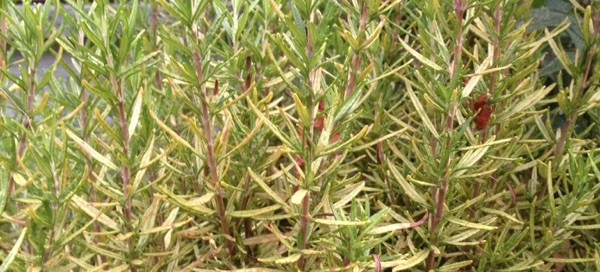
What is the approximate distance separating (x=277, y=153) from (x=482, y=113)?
0.24 metres

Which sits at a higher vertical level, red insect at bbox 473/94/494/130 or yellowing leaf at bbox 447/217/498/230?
red insect at bbox 473/94/494/130

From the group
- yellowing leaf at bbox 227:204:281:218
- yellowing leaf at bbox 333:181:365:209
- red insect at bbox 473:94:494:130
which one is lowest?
yellowing leaf at bbox 227:204:281:218

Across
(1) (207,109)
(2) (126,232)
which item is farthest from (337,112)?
(2) (126,232)

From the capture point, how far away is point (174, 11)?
630 mm

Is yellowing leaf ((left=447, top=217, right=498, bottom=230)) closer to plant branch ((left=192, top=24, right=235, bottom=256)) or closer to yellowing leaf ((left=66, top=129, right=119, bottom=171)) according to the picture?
plant branch ((left=192, top=24, right=235, bottom=256))

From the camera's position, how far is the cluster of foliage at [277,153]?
0.62 meters

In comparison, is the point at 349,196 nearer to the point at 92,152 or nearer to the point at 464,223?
the point at 464,223

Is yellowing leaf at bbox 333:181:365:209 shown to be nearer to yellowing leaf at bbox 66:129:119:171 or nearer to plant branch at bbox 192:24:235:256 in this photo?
plant branch at bbox 192:24:235:256

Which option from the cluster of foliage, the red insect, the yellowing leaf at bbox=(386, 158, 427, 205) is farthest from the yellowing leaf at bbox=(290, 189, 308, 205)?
the red insect

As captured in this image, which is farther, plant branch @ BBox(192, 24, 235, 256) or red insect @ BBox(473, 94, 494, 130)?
red insect @ BBox(473, 94, 494, 130)

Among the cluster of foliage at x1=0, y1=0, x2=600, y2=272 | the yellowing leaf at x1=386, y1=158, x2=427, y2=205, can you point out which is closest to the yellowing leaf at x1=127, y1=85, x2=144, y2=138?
the cluster of foliage at x1=0, y1=0, x2=600, y2=272

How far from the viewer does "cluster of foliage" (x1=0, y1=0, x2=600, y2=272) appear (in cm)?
62

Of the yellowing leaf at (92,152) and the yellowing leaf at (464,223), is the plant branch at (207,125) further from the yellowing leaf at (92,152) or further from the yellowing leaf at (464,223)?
the yellowing leaf at (464,223)

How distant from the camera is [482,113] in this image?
75 cm
